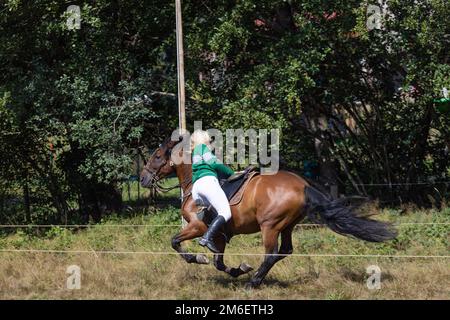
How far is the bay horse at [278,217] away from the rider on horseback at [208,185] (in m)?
0.22

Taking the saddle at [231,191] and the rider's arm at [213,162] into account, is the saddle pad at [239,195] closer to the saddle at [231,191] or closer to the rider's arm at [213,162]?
the saddle at [231,191]

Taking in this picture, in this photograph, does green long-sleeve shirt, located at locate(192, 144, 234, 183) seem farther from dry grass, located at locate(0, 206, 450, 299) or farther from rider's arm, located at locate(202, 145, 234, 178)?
dry grass, located at locate(0, 206, 450, 299)

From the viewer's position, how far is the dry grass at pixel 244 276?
28.9 ft

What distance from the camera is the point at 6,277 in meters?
9.98

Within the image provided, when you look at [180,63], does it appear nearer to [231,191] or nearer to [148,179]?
[148,179]

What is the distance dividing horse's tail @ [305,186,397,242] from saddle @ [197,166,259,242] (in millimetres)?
805

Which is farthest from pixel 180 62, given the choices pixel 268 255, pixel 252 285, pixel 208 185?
pixel 252 285

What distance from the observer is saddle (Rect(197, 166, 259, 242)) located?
916 cm

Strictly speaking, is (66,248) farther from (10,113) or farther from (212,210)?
(212,210)

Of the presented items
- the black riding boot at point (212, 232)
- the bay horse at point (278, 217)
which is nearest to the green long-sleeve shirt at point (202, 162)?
the bay horse at point (278, 217)

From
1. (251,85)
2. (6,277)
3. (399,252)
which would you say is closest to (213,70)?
(251,85)

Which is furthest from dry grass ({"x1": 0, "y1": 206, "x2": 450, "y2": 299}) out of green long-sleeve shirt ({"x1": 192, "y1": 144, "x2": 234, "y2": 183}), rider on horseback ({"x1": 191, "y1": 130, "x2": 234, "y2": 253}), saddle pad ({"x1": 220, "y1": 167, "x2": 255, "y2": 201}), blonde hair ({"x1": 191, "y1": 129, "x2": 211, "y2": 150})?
blonde hair ({"x1": 191, "y1": 129, "x2": 211, "y2": 150})

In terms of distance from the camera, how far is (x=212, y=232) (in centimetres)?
888

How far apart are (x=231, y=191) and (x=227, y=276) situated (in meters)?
1.35
